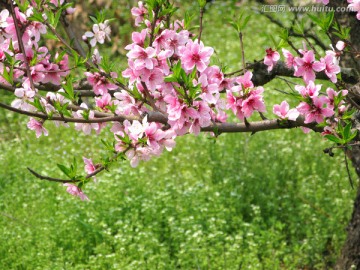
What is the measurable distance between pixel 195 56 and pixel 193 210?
2808 millimetres

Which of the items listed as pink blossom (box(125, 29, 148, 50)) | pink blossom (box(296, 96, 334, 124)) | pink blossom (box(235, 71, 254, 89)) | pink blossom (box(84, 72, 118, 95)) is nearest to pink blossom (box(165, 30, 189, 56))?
pink blossom (box(125, 29, 148, 50))

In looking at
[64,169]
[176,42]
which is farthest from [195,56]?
[64,169]

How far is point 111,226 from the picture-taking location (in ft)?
16.5

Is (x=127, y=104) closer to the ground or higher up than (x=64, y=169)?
higher up

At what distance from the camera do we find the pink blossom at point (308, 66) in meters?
2.62

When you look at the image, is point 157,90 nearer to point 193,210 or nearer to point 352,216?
point 352,216

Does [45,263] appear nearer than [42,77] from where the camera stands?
No

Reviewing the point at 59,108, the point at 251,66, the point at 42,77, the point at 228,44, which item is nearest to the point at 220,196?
the point at 251,66

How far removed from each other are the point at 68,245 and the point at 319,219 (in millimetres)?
1865

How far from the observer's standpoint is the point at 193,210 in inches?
201

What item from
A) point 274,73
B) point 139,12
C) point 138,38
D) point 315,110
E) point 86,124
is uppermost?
point 139,12

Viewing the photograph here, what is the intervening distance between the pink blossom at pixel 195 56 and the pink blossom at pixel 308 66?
43cm

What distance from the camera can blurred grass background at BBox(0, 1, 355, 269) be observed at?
4.48 metres

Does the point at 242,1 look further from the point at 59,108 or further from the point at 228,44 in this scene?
the point at 59,108
